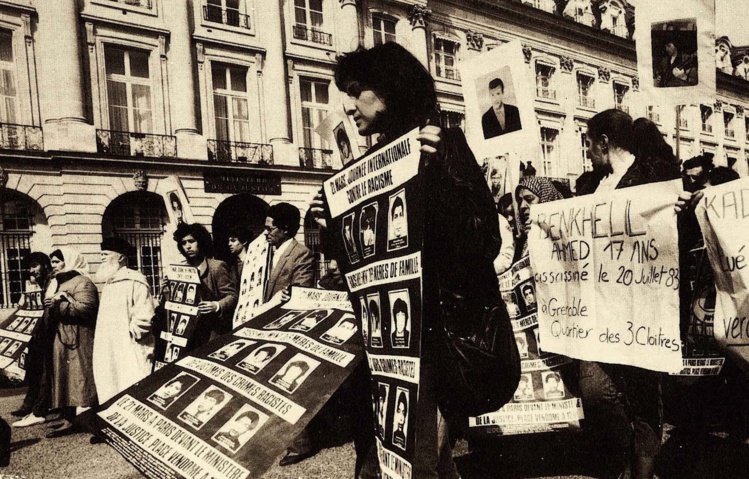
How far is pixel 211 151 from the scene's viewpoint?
60.5 ft

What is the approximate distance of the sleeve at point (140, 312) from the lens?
5352mm

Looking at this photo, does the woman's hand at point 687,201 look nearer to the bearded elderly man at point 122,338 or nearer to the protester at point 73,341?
the bearded elderly man at point 122,338

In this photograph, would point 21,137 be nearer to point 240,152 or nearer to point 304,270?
point 240,152

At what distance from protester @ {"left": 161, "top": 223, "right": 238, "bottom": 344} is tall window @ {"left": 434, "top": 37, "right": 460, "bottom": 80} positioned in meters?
20.7

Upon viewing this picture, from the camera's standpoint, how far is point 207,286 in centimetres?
539

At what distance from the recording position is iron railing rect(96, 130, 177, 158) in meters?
16.5

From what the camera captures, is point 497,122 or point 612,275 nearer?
point 612,275

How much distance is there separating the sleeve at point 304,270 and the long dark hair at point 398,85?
114 inches

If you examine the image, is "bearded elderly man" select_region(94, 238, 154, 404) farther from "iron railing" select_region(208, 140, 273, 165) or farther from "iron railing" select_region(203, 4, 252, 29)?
"iron railing" select_region(203, 4, 252, 29)

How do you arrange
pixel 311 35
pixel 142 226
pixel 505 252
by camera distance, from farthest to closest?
pixel 311 35 → pixel 142 226 → pixel 505 252

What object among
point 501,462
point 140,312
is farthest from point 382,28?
point 501,462

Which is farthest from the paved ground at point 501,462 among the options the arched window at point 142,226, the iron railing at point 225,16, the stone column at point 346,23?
the stone column at point 346,23

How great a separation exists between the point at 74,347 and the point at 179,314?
1643 mm

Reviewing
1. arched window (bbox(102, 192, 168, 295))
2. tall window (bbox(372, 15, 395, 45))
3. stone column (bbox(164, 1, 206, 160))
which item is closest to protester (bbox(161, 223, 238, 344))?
arched window (bbox(102, 192, 168, 295))
